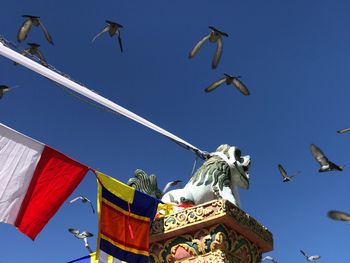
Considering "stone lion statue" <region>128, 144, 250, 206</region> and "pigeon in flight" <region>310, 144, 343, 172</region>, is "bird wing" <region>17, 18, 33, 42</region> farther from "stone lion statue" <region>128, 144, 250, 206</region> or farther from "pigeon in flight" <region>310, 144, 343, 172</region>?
"pigeon in flight" <region>310, 144, 343, 172</region>

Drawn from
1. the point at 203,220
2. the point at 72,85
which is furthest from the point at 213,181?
the point at 72,85

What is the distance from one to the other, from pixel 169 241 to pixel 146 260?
1.59 ft

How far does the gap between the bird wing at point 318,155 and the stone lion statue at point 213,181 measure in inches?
165

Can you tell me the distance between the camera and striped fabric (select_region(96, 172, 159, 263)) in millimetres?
6031

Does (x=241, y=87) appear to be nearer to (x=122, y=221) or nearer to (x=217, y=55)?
(x=217, y=55)

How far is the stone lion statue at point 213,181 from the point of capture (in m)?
8.04

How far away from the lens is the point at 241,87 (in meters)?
14.1

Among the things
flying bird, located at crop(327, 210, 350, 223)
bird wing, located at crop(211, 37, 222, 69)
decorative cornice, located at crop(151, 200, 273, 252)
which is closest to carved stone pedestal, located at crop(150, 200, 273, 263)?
decorative cornice, located at crop(151, 200, 273, 252)

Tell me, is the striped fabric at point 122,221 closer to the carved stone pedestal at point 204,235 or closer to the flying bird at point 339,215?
the carved stone pedestal at point 204,235

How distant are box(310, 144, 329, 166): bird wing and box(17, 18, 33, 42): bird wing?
254 inches

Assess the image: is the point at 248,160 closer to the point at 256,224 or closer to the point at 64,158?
the point at 256,224

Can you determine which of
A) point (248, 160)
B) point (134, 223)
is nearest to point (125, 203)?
point (134, 223)

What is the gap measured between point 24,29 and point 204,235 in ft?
23.5

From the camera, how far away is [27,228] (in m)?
5.50
